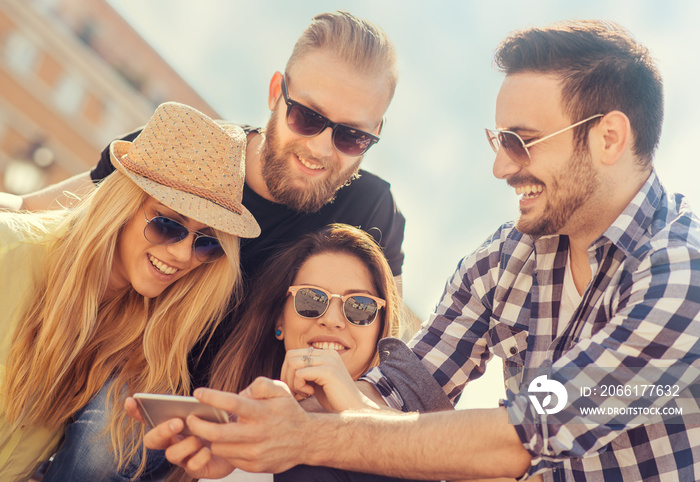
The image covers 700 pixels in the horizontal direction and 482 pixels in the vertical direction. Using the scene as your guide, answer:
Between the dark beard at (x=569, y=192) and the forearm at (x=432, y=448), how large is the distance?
968mm

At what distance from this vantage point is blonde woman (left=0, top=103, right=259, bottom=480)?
2.72 m

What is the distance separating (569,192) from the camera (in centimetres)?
267

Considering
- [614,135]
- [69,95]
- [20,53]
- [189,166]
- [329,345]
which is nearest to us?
[614,135]

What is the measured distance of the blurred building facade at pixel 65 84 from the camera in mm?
22266

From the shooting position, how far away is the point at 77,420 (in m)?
2.89

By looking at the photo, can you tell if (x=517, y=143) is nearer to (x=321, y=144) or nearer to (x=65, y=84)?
(x=321, y=144)

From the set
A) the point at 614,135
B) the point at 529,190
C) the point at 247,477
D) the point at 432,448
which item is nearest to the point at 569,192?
the point at 529,190

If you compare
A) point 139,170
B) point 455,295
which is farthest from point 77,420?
point 455,295

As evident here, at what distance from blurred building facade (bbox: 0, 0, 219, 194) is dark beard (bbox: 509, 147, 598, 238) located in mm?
21209

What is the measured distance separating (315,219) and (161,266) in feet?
3.91

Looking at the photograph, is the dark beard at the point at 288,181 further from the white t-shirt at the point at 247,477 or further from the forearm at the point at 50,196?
the white t-shirt at the point at 247,477

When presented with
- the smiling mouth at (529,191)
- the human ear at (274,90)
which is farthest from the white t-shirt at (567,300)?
the human ear at (274,90)

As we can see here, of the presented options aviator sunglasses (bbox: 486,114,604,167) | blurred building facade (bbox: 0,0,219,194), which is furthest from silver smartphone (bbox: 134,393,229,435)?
blurred building facade (bbox: 0,0,219,194)

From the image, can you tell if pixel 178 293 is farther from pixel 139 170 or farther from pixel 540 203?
pixel 540 203
